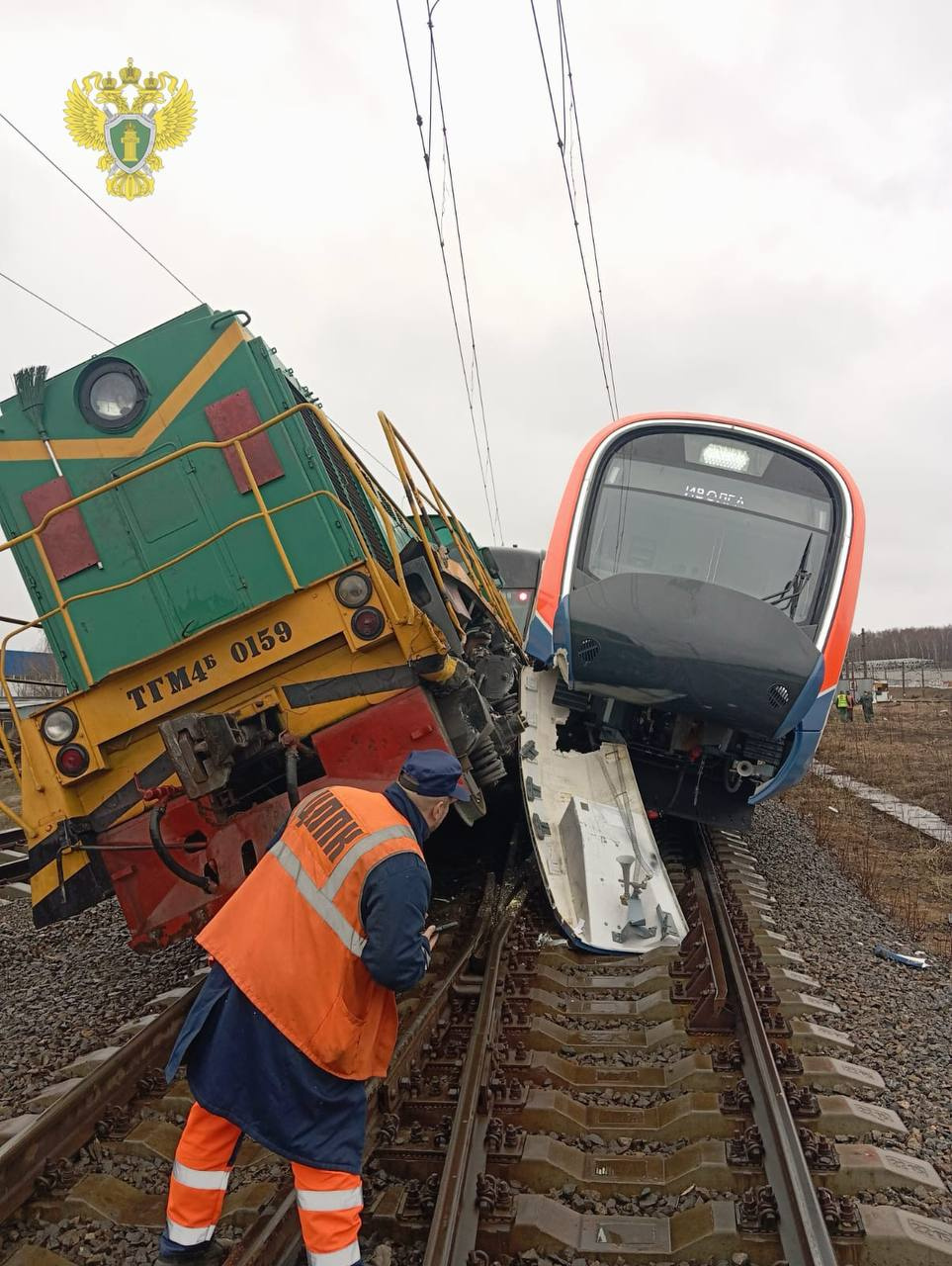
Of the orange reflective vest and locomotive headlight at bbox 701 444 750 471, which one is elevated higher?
locomotive headlight at bbox 701 444 750 471

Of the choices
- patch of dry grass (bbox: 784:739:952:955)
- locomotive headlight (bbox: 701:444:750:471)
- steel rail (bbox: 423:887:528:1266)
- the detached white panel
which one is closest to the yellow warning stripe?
the detached white panel

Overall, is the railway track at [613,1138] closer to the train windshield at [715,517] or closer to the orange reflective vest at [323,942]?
the orange reflective vest at [323,942]

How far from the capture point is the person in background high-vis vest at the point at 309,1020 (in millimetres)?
2305

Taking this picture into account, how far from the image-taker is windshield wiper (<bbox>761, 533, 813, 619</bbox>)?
654 cm

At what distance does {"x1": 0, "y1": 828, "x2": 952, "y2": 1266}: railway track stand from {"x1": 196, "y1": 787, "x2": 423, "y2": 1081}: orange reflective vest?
0.61 metres

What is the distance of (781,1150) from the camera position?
286 centimetres

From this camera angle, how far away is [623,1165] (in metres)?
3.01

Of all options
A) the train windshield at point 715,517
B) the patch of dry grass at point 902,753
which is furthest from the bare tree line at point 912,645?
the train windshield at point 715,517

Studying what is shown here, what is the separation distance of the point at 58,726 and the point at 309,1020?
9.47 feet

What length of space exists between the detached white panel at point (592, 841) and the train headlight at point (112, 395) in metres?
3.20

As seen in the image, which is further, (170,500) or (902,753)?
(902,753)

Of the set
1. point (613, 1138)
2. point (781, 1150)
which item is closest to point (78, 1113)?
point (613, 1138)

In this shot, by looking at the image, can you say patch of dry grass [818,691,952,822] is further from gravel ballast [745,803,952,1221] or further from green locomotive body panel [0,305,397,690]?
green locomotive body panel [0,305,397,690]

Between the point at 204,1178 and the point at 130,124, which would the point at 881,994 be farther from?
the point at 130,124
